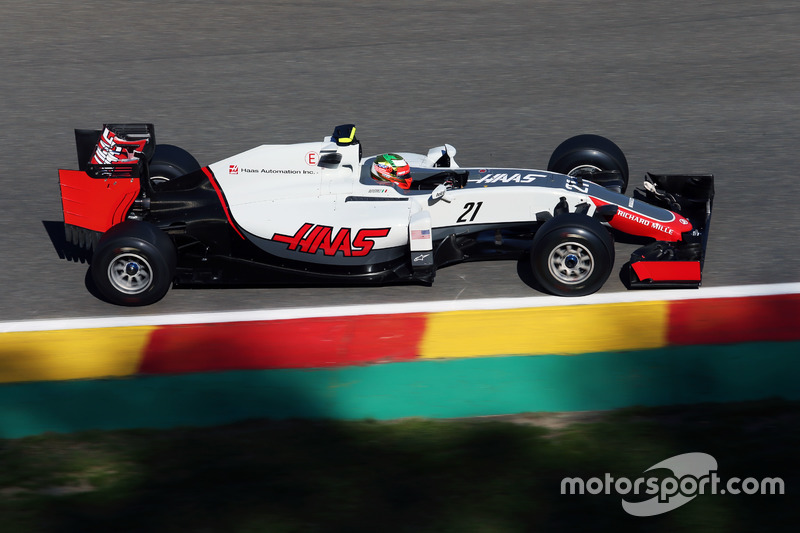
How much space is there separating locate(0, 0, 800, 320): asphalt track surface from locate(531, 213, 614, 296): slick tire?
39 cm

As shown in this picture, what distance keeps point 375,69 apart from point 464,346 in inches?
294

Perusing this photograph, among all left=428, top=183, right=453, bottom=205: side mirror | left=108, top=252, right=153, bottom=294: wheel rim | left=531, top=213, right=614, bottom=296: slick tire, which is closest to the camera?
left=531, top=213, right=614, bottom=296: slick tire

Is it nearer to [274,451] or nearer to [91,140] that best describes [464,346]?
[274,451]

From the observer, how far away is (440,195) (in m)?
6.96

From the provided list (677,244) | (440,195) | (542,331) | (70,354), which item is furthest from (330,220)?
(677,244)

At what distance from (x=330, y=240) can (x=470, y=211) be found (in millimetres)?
959

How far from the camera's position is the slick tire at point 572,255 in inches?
255

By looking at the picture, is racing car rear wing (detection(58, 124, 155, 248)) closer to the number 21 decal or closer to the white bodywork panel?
the white bodywork panel

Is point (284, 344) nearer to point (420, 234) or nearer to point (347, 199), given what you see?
point (420, 234)

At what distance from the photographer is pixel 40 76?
40.7 ft

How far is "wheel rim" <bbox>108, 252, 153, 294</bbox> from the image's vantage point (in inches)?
260

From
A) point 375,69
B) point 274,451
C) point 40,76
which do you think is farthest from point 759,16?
point 274,451

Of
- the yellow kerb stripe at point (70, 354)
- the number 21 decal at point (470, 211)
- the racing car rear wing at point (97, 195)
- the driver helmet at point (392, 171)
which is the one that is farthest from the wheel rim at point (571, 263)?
the racing car rear wing at point (97, 195)

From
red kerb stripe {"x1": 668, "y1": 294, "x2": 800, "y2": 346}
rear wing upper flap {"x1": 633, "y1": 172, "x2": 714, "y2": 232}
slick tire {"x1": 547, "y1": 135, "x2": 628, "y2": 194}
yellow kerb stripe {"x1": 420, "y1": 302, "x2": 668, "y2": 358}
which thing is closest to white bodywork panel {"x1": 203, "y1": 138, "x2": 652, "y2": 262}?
rear wing upper flap {"x1": 633, "y1": 172, "x2": 714, "y2": 232}
